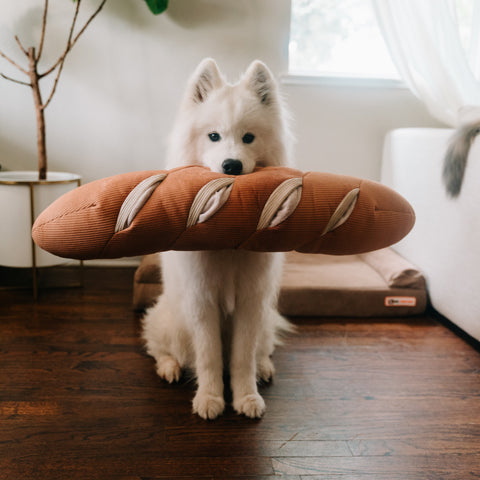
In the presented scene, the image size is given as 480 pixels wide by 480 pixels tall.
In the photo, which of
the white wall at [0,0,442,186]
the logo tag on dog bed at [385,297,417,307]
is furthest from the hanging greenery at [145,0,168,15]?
the logo tag on dog bed at [385,297,417,307]

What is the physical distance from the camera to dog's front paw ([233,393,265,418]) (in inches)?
61.2

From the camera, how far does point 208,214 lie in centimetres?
118

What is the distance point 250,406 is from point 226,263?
1.71 ft

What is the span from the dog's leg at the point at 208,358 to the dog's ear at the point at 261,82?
0.79 m

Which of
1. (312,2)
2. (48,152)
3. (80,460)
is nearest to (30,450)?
(80,460)

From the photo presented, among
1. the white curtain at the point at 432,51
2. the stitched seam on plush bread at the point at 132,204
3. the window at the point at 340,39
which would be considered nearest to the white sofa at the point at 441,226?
the white curtain at the point at 432,51

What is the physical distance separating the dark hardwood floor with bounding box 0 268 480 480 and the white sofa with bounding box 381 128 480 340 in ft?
0.65

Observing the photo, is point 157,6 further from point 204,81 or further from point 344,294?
point 344,294

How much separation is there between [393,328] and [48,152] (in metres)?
2.61

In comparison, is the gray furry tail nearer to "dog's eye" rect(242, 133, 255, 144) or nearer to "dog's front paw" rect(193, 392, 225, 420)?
"dog's eye" rect(242, 133, 255, 144)

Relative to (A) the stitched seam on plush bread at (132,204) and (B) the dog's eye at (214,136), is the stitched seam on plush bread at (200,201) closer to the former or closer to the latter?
(A) the stitched seam on plush bread at (132,204)

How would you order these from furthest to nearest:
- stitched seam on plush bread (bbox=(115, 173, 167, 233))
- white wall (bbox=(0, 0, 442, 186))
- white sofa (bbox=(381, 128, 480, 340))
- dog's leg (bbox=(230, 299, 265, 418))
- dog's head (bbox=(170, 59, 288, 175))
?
white wall (bbox=(0, 0, 442, 186)) → white sofa (bbox=(381, 128, 480, 340)) → dog's leg (bbox=(230, 299, 265, 418)) → dog's head (bbox=(170, 59, 288, 175)) → stitched seam on plush bread (bbox=(115, 173, 167, 233))

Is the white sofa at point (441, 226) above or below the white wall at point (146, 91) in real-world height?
below

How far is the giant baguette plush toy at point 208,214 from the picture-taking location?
1.18m
